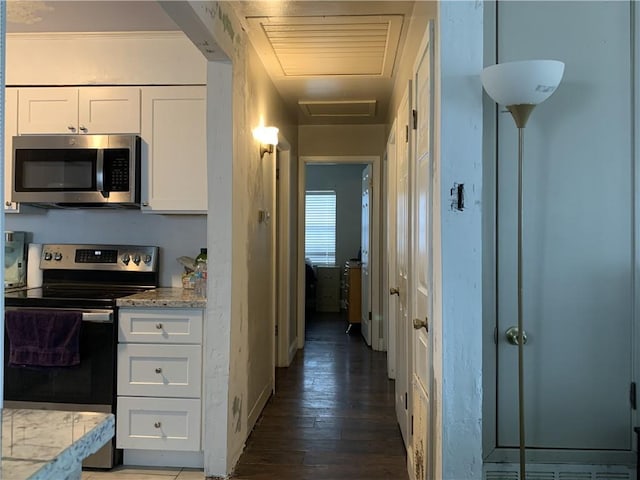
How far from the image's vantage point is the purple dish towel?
239cm

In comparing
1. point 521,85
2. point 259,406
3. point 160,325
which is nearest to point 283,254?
point 259,406

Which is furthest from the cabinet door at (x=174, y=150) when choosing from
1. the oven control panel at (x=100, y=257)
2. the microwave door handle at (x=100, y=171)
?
the oven control panel at (x=100, y=257)

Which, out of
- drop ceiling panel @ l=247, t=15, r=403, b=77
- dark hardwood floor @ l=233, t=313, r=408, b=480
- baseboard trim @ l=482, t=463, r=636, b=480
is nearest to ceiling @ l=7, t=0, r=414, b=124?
drop ceiling panel @ l=247, t=15, r=403, b=77

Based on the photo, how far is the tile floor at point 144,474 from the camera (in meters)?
2.43

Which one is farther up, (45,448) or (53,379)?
(45,448)

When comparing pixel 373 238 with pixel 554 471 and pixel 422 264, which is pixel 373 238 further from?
pixel 554 471

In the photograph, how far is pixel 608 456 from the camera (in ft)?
5.79

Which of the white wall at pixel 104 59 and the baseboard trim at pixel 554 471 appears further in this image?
the white wall at pixel 104 59

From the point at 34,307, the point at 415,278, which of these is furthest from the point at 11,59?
the point at 415,278

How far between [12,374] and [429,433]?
7.02 feet

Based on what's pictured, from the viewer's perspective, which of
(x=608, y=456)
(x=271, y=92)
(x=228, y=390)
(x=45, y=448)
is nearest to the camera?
(x=45, y=448)

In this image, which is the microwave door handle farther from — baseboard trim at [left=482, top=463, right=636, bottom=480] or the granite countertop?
baseboard trim at [left=482, top=463, right=636, bottom=480]

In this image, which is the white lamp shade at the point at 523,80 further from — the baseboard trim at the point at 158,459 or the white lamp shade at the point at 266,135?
the baseboard trim at the point at 158,459

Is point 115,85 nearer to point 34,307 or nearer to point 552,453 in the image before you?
point 34,307
